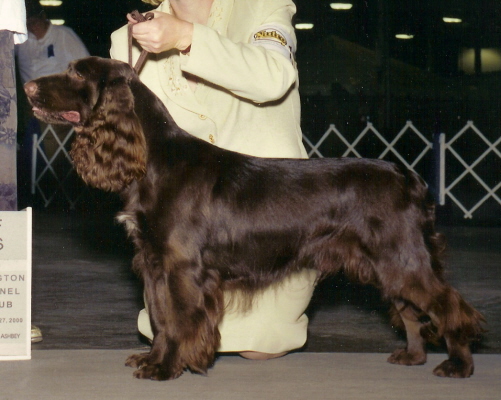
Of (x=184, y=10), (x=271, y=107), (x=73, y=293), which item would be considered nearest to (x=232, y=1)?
(x=184, y=10)

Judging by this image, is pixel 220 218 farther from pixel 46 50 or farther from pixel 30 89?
pixel 46 50

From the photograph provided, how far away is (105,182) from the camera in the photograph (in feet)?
7.95

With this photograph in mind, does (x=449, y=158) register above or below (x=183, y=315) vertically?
below

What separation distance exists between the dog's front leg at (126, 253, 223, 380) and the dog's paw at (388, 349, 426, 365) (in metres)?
0.64

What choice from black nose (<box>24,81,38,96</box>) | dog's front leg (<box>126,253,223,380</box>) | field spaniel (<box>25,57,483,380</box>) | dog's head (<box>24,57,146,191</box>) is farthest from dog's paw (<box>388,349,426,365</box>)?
black nose (<box>24,81,38,96</box>)

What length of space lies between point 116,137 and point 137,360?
76 cm

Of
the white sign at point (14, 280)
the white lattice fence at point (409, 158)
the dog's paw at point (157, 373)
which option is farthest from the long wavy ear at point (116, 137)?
the white lattice fence at point (409, 158)

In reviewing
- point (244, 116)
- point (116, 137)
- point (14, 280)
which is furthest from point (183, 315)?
point (244, 116)

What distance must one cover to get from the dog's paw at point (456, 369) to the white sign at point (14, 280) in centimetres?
137

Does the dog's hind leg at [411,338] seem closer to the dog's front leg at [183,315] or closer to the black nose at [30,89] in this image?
the dog's front leg at [183,315]

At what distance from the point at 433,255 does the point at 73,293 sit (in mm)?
2699

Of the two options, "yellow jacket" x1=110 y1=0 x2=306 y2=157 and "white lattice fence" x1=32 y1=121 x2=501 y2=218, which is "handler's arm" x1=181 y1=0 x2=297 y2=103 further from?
"white lattice fence" x1=32 y1=121 x2=501 y2=218

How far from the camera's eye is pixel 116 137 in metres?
2.38

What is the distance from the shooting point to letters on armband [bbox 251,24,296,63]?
8.81 feet
